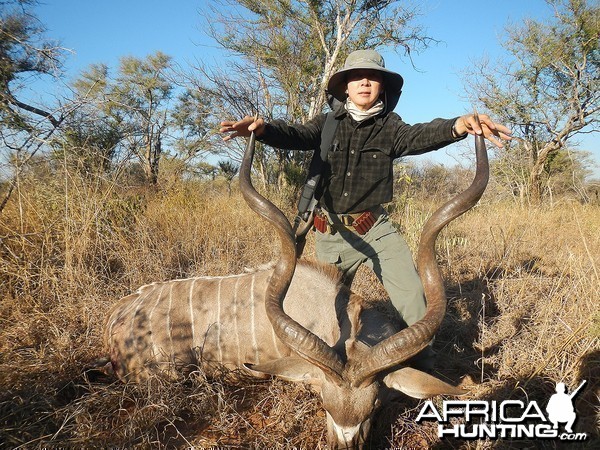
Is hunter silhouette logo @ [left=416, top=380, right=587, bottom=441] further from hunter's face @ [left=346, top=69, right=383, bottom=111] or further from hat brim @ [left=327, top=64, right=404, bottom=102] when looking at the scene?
hat brim @ [left=327, top=64, right=404, bottom=102]

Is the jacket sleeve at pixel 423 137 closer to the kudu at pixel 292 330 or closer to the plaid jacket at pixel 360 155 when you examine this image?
the plaid jacket at pixel 360 155

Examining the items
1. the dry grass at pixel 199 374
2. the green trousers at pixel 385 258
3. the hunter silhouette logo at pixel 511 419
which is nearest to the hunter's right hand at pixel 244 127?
the green trousers at pixel 385 258

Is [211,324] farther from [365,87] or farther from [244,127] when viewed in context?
[365,87]

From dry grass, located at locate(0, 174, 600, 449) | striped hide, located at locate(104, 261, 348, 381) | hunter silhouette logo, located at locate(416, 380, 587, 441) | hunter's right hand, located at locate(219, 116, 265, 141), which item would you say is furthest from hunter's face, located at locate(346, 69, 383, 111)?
hunter silhouette logo, located at locate(416, 380, 587, 441)

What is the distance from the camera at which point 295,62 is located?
9836 mm

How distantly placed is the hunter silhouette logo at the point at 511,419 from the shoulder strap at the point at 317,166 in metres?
1.39

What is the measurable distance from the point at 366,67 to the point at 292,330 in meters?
1.65

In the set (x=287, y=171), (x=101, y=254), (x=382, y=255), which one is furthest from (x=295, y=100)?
(x=382, y=255)

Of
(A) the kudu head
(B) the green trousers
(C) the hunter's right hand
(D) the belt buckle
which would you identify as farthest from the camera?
(D) the belt buckle

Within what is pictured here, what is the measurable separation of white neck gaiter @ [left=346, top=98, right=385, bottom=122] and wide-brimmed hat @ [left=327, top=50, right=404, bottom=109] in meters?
0.16

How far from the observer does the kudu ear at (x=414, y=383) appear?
1.76m

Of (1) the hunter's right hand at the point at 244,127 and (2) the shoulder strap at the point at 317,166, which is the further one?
(2) the shoulder strap at the point at 317,166

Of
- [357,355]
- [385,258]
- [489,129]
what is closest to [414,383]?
[357,355]

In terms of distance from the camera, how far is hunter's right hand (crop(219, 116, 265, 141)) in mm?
2170
